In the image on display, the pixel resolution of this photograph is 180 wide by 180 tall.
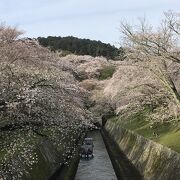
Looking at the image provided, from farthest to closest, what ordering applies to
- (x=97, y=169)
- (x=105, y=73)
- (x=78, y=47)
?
(x=78, y=47), (x=105, y=73), (x=97, y=169)

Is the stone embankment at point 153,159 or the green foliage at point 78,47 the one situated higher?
the green foliage at point 78,47

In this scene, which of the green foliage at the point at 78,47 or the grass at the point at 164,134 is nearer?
the grass at the point at 164,134

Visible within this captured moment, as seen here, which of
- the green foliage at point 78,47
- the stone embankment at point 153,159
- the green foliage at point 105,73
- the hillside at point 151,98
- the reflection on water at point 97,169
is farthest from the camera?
the green foliage at point 78,47

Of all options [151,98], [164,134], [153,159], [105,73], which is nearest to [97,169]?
[164,134]

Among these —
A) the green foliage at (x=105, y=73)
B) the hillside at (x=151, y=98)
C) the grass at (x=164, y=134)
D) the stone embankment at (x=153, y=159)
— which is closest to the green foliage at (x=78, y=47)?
the green foliage at (x=105, y=73)

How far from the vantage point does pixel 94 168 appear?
37281 mm

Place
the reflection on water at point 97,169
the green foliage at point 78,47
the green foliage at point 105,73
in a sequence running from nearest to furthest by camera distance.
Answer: the reflection on water at point 97,169
the green foliage at point 105,73
the green foliage at point 78,47

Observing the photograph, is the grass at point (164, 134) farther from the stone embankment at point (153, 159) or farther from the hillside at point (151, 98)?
the stone embankment at point (153, 159)

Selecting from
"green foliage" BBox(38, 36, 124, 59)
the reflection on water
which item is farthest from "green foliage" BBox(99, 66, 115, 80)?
the reflection on water

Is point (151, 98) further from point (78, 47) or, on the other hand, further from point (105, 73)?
point (78, 47)

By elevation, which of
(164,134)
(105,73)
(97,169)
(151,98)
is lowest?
(97,169)

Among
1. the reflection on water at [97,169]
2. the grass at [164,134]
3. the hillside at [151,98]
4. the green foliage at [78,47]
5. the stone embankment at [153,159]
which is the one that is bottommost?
the reflection on water at [97,169]

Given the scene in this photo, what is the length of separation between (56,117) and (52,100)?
69 cm

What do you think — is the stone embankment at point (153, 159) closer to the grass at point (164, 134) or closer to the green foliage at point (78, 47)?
the grass at point (164, 134)
